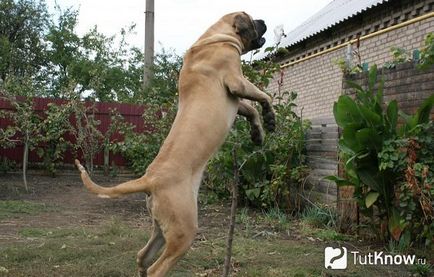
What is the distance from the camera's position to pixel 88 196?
11359 millimetres

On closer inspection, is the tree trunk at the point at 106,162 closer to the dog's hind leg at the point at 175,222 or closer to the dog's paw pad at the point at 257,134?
the dog's paw pad at the point at 257,134

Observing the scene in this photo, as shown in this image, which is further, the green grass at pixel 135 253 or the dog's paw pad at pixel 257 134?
the green grass at pixel 135 253

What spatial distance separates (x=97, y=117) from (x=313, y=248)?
36.0 feet

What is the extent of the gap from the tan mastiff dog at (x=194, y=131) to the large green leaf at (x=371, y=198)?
7.47ft

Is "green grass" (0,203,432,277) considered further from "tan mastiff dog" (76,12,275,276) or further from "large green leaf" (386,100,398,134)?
"large green leaf" (386,100,398,134)

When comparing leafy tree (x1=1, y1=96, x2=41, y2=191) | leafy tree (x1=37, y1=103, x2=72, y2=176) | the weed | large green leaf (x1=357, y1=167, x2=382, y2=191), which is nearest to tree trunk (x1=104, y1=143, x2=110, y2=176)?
leafy tree (x1=37, y1=103, x2=72, y2=176)

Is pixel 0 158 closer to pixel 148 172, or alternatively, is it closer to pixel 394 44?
pixel 394 44

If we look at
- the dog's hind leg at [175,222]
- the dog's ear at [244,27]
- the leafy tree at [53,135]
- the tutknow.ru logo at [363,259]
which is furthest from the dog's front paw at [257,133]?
the leafy tree at [53,135]

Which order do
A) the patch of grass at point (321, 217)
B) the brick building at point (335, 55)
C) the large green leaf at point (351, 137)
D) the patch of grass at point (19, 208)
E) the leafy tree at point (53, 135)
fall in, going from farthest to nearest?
1. the leafy tree at point (53, 135)
2. the patch of grass at point (19, 208)
3. the brick building at point (335, 55)
4. the patch of grass at point (321, 217)
5. the large green leaf at point (351, 137)

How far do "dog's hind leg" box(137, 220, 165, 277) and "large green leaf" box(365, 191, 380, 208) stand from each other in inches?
114

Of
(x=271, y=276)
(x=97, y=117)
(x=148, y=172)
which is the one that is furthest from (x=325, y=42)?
(x=148, y=172)

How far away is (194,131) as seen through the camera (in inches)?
144

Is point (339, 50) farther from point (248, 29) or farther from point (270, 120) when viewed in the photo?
point (270, 120)

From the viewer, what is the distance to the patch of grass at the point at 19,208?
850 centimetres
